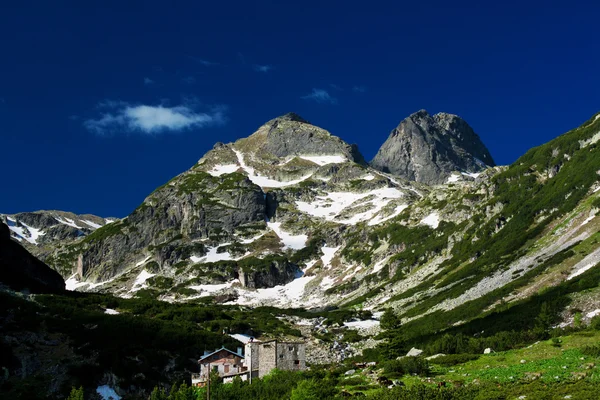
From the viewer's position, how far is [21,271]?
Answer: 4646 inches

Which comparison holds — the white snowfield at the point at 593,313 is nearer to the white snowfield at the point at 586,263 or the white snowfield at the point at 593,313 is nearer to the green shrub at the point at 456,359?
the white snowfield at the point at 586,263

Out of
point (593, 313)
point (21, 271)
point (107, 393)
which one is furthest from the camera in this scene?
point (21, 271)

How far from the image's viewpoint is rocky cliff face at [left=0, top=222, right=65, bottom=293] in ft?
342

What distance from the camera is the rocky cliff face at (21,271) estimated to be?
10429 centimetres

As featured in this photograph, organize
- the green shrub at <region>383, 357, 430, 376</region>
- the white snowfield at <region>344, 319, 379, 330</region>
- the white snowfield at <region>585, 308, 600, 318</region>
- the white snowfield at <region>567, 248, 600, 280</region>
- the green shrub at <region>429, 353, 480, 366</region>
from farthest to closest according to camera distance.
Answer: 1. the white snowfield at <region>344, 319, 379, 330</region>
2. the white snowfield at <region>567, 248, 600, 280</region>
3. the white snowfield at <region>585, 308, 600, 318</region>
4. the green shrub at <region>429, 353, 480, 366</region>
5. the green shrub at <region>383, 357, 430, 376</region>

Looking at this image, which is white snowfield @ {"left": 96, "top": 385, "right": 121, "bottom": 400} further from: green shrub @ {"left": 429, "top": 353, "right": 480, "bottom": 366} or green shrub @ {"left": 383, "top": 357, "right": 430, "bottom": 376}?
green shrub @ {"left": 429, "top": 353, "right": 480, "bottom": 366}

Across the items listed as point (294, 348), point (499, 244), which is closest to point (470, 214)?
point (499, 244)

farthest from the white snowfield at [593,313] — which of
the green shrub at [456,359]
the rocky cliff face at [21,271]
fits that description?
the rocky cliff face at [21,271]

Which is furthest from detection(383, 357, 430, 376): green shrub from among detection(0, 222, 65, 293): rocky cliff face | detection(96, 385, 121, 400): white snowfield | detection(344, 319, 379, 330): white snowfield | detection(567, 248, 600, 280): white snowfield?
detection(0, 222, 65, 293): rocky cliff face

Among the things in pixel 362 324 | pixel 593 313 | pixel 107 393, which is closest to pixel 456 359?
pixel 593 313

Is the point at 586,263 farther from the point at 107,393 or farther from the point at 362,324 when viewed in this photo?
the point at 107,393

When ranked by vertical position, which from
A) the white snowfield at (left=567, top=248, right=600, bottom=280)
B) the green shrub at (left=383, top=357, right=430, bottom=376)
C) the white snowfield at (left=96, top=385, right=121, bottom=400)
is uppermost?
the white snowfield at (left=567, top=248, right=600, bottom=280)

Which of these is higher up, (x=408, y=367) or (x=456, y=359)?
(x=456, y=359)

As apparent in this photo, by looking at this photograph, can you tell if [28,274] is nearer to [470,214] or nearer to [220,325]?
[220,325]
